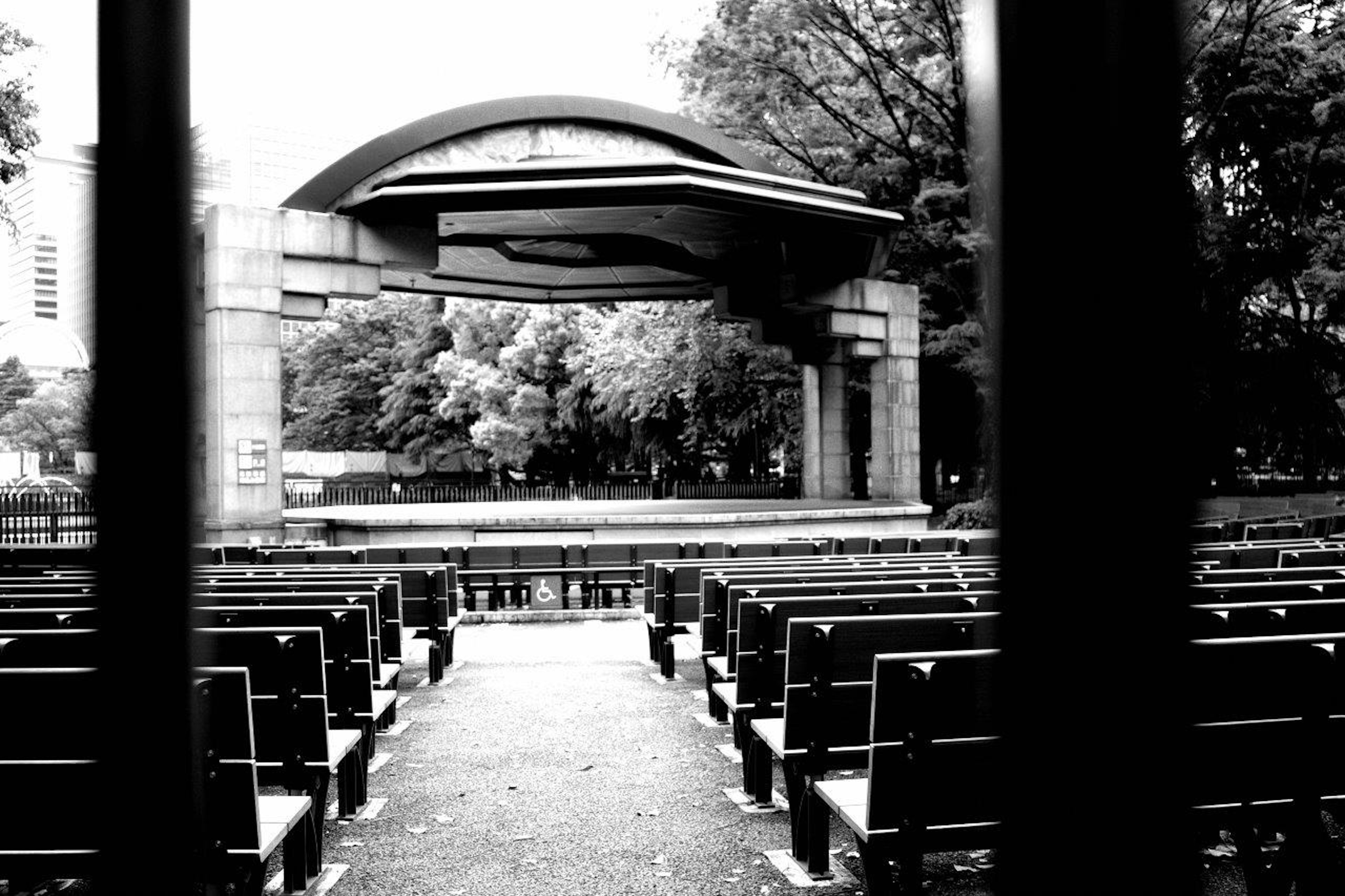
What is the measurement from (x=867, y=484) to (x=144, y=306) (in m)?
36.6

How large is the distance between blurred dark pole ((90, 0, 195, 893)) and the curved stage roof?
17538 millimetres

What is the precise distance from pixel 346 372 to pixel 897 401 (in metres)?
45.4

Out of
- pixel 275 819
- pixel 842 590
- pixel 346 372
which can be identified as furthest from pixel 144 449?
pixel 346 372

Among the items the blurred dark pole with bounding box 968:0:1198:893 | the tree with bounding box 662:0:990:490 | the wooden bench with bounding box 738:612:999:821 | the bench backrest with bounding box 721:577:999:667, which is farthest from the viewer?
the tree with bounding box 662:0:990:490

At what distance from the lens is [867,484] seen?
3722 cm

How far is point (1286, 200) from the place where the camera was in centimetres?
2380

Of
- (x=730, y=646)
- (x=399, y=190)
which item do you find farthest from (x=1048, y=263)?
(x=399, y=190)

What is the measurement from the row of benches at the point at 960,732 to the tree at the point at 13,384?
279 centimetres

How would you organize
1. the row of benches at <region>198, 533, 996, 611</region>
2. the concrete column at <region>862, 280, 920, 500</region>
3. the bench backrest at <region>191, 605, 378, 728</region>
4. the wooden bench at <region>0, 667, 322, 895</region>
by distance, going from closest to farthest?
the wooden bench at <region>0, 667, 322, 895</region>
the bench backrest at <region>191, 605, 378, 728</region>
the row of benches at <region>198, 533, 996, 611</region>
the concrete column at <region>862, 280, 920, 500</region>

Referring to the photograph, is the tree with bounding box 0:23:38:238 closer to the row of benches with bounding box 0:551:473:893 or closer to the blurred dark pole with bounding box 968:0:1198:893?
the row of benches with bounding box 0:551:473:893

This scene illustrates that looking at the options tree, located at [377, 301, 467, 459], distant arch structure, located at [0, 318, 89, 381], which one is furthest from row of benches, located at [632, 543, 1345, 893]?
tree, located at [377, 301, 467, 459]

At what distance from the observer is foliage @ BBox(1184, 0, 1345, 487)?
2044cm

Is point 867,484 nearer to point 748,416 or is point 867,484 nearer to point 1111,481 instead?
point 748,416

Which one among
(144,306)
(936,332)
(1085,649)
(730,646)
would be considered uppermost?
(936,332)
